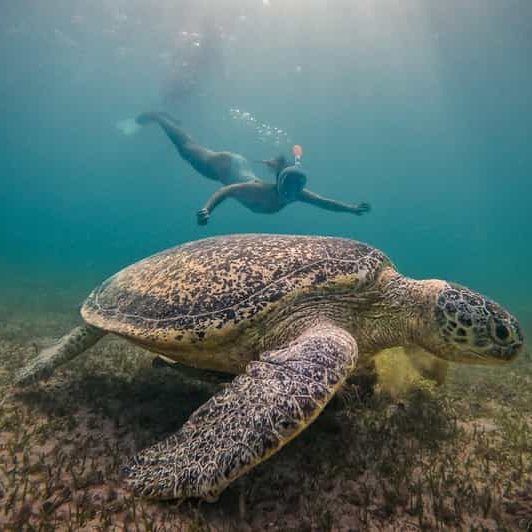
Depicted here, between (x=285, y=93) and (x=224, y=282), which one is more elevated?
(x=285, y=93)

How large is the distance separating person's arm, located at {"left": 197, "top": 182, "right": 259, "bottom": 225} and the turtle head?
5.47m

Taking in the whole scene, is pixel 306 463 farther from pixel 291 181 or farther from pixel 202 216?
pixel 291 181

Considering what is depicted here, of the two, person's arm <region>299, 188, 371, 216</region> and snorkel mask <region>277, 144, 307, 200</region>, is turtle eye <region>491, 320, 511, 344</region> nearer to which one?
person's arm <region>299, 188, 371, 216</region>

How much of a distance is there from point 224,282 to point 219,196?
22.7ft

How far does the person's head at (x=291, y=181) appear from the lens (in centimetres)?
1017

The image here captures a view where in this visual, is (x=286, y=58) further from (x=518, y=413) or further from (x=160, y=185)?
(x=160, y=185)

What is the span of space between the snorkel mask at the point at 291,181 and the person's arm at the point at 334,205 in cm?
43

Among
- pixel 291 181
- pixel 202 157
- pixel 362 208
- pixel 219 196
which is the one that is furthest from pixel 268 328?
pixel 202 157

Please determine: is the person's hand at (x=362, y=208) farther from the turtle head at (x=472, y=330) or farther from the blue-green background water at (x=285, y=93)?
the blue-green background water at (x=285, y=93)

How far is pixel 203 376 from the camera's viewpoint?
12.1 feet

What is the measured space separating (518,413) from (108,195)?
161288mm

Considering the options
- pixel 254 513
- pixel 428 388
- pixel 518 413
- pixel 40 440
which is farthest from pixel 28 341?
pixel 518 413

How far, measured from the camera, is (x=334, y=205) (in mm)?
10742

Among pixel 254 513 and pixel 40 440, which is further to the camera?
pixel 40 440
